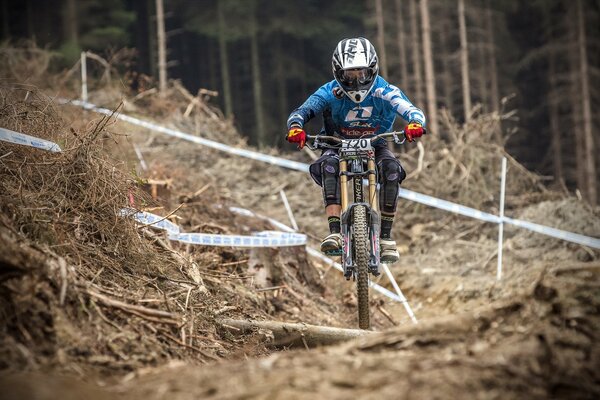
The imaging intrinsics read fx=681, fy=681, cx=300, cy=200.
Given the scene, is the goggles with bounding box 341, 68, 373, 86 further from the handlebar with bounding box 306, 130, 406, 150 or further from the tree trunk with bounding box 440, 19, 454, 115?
the tree trunk with bounding box 440, 19, 454, 115

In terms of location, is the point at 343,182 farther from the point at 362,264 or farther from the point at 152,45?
the point at 152,45

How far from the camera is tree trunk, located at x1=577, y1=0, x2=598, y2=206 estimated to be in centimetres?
2339

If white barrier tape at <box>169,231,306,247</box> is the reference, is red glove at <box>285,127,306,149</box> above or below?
above

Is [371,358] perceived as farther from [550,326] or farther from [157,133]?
[157,133]

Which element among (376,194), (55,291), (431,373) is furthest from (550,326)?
(376,194)

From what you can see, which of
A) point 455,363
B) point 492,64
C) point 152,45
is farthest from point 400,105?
point 152,45

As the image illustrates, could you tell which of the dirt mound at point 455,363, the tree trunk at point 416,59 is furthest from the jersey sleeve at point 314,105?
the tree trunk at point 416,59

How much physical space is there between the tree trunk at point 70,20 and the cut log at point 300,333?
76.9ft

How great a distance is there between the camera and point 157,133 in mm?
13844

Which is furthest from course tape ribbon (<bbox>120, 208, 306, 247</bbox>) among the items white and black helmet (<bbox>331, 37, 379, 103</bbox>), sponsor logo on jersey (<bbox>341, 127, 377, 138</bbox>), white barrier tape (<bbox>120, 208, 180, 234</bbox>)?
white and black helmet (<bbox>331, 37, 379, 103</bbox>)

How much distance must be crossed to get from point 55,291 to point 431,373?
180 centimetres

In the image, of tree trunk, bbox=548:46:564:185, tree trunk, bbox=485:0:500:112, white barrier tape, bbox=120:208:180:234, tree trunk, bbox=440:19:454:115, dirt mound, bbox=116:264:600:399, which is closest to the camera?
dirt mound, bbox=116:264:600:399

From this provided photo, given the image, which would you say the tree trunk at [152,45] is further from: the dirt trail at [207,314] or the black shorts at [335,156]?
the black shorts at [335,156]

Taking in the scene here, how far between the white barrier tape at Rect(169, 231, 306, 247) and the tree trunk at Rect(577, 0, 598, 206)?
17626mm
